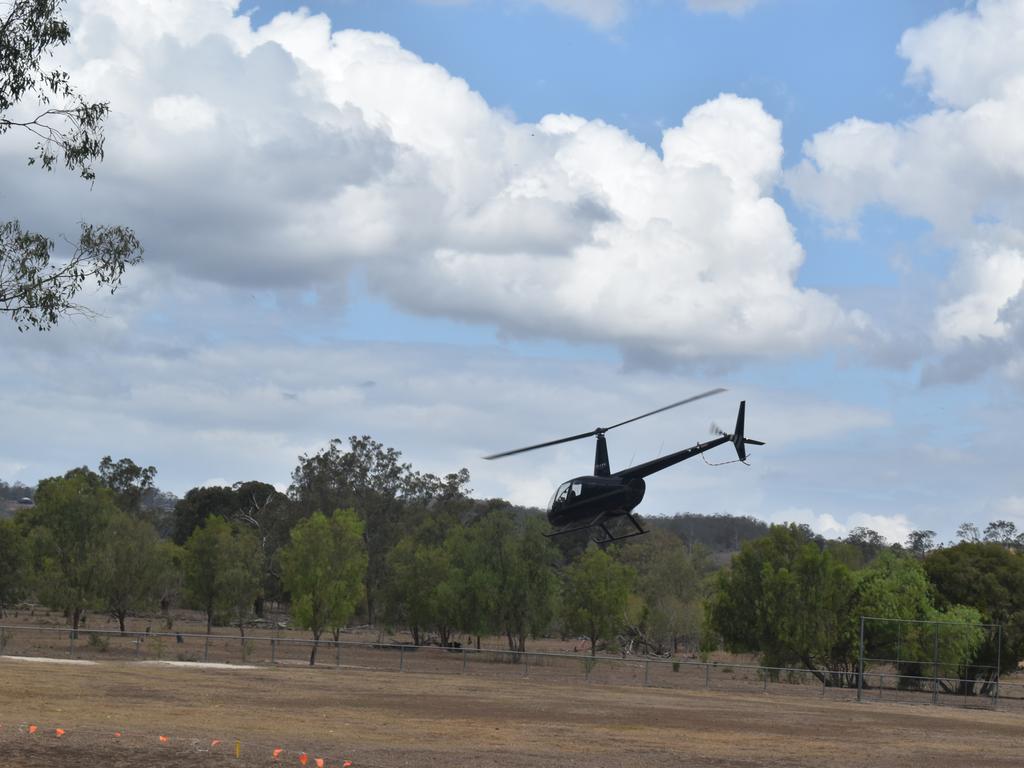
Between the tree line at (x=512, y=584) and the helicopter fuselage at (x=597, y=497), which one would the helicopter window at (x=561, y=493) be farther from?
the tree line at (x=512, y=584)

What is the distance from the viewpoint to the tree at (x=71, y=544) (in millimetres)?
69250

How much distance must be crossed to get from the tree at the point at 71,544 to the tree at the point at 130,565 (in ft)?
1.92

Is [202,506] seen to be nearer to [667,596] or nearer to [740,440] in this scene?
[667,596]

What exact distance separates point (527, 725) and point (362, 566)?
3929 centimetres

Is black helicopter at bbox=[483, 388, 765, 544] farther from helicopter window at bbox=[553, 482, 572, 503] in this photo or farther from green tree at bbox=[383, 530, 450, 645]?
green tree at bbox=[383, 530, 450, 645]

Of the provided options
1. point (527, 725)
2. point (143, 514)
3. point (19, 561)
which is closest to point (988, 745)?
point (527, 725)

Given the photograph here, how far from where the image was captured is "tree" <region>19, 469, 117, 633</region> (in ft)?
227

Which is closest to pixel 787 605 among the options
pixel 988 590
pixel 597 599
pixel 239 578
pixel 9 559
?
pixel 988 590

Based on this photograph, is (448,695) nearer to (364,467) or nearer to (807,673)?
(807,673)

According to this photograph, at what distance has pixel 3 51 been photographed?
77.8ft

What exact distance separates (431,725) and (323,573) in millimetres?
37756

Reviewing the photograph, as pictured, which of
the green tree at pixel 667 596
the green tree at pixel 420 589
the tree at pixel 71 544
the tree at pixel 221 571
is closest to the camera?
the tree at pixel 71 544

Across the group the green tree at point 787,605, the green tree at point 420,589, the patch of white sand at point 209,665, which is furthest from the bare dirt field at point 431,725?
the green tree at point 420,589

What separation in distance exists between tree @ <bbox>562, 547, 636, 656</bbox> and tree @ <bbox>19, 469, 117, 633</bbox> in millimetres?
29871
